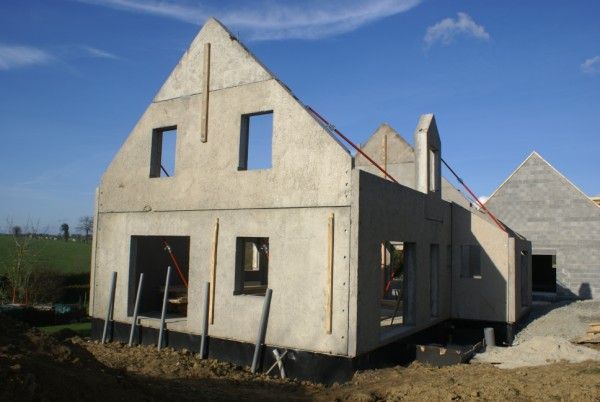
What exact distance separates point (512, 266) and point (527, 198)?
40.9ft

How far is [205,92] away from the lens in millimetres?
10750

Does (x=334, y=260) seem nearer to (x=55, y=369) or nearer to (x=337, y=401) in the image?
(x=337, y=401)

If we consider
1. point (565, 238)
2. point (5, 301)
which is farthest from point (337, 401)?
point (565, 238)

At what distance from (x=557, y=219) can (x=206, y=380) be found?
20649 millimetres

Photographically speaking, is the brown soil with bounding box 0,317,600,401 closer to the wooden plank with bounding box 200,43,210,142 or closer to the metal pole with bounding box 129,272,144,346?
the metal pole with bounding box 129,272,144,346

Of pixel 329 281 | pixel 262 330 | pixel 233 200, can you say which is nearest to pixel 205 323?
pixel 262 330

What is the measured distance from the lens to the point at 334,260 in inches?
334

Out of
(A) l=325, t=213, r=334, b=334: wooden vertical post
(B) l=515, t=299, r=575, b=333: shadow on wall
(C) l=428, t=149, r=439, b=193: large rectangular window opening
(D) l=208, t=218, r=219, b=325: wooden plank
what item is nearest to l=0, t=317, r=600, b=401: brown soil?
(D) l=208, t=218, r=219, b=325: wooden plank

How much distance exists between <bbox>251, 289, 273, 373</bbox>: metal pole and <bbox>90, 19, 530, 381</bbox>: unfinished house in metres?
0.13

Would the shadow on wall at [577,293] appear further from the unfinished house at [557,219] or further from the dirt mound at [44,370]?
the dirt mound at [44,370]

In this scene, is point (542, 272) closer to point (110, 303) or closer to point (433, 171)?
point (433, 171)

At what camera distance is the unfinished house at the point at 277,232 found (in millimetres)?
8562

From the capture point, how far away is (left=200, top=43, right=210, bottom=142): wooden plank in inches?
417

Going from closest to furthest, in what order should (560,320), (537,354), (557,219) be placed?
(537,354), (560,320), (557,219)
